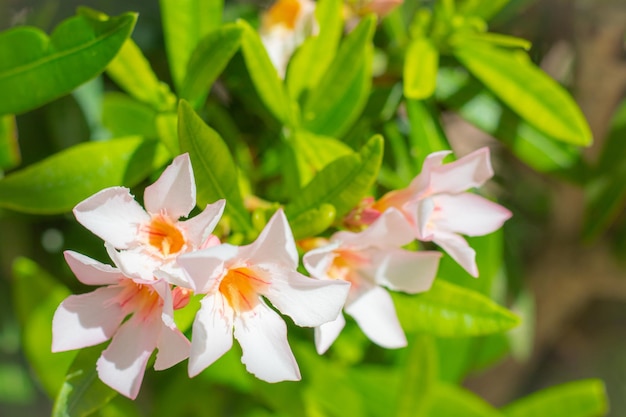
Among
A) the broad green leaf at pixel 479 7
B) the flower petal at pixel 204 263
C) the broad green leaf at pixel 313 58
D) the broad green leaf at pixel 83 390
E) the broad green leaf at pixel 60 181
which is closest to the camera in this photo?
the flower petal at pixel 204 263

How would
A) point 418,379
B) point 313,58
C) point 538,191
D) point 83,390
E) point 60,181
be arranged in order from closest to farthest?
1. point 83,390
2. point 60,181
3. point 313,58
4. point 418,379
5. point 538,191

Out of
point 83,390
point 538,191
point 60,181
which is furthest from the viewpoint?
point 538,191

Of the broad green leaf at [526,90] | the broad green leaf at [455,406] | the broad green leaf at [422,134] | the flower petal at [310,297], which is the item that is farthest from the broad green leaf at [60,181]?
the broad green leaf at [455,406]

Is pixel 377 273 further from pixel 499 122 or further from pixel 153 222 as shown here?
pixel 499 122

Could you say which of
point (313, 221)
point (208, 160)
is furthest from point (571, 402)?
point (208, 160)

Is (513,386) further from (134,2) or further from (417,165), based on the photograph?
(134,2)

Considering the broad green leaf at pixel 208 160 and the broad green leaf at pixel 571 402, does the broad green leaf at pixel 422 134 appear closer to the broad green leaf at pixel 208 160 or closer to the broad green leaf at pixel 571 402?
the broad green leaf at pixel 208 160

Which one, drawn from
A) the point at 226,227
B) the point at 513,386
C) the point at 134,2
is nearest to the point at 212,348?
the point at 226,227
